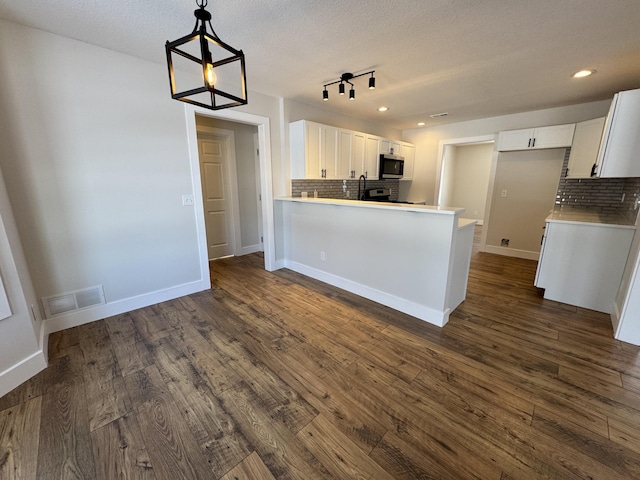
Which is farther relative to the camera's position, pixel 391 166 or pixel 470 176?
pixel 470 176

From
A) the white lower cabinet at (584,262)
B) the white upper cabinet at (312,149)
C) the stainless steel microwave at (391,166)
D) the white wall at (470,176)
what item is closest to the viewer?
the white lower cabinet at (584,262)

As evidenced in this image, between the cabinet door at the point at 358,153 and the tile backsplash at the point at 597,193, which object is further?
the cabinet door at the point at 358,153

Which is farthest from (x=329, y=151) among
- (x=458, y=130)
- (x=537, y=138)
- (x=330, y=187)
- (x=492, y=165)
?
(x=537, y=138)

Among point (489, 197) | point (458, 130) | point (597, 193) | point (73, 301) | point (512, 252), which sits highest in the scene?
point (458, 130)

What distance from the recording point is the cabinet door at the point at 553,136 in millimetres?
3820

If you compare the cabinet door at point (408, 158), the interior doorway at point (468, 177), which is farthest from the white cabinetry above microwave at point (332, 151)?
the interior doorway at point (468, 177)

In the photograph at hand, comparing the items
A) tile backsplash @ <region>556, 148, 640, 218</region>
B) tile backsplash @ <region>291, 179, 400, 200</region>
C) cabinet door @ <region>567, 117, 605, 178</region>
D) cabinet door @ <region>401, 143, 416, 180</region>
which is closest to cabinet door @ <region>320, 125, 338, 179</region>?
tile backsplash @ <region>291, 179, 400, 200</region>

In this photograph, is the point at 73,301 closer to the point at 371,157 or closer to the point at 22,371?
the point at 22,371

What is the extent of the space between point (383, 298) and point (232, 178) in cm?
333

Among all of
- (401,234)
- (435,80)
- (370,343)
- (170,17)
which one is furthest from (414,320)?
(170,17)

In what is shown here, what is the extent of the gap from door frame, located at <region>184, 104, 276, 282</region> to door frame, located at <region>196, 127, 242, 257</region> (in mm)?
1057

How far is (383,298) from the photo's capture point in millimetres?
2926

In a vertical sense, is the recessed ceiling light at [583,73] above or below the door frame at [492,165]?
above

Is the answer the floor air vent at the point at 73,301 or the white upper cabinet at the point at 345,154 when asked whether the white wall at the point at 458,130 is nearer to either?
the white upper cabinet at the point at 345,154
